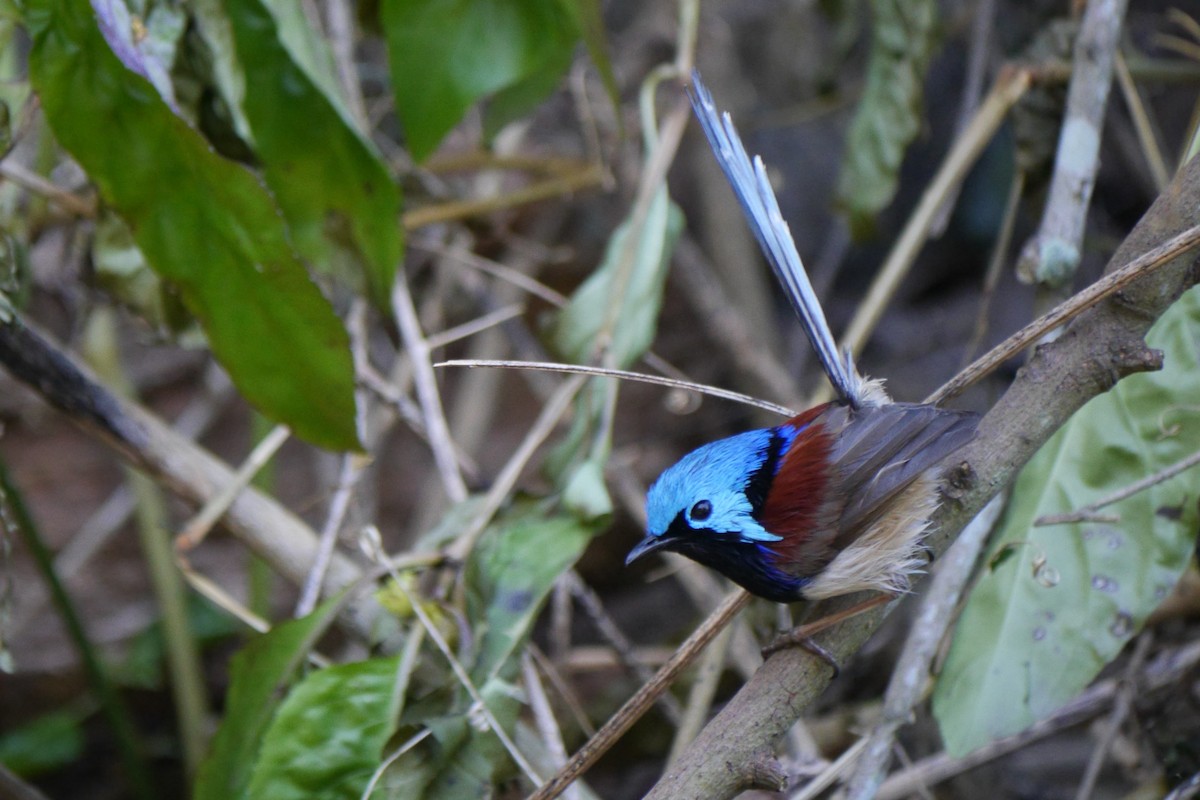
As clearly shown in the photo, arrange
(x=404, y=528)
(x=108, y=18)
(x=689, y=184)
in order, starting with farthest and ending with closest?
Result: (x=689, y=184) → (x=404, y=528) → (x=108, y=18)

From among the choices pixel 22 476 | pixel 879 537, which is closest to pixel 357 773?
pixel 879 537

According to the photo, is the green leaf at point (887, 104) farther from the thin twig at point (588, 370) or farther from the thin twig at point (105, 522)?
the thin twig at point (105, 522)

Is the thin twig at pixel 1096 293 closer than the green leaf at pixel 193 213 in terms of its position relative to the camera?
Yes

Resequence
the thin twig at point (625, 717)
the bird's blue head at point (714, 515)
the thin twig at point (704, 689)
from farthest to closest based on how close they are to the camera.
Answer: the thin twig at point (704, 689) → the bird's blue head at point (714, 515) → the thin twig at point (625, 717)

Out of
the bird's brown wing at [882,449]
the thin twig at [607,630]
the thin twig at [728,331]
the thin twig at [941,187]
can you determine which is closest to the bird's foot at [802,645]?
the bird's brown wing at [882,449]

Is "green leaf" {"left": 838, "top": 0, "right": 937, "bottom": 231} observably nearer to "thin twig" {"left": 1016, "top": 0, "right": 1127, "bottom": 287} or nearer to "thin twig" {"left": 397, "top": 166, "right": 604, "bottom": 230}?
"thin twig" {"left": 1016, "top": 0, "right": 1127, "bottom": 287}

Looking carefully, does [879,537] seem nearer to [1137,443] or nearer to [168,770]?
[1137,443]

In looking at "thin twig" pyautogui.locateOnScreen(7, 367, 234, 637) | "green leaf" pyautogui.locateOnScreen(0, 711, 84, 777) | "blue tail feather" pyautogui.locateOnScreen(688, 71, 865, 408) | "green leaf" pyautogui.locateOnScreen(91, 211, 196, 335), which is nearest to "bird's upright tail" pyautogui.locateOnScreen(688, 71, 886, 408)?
"blue tail feather" pyautogui.locateOnScreen(688, 71, 865, 408)
